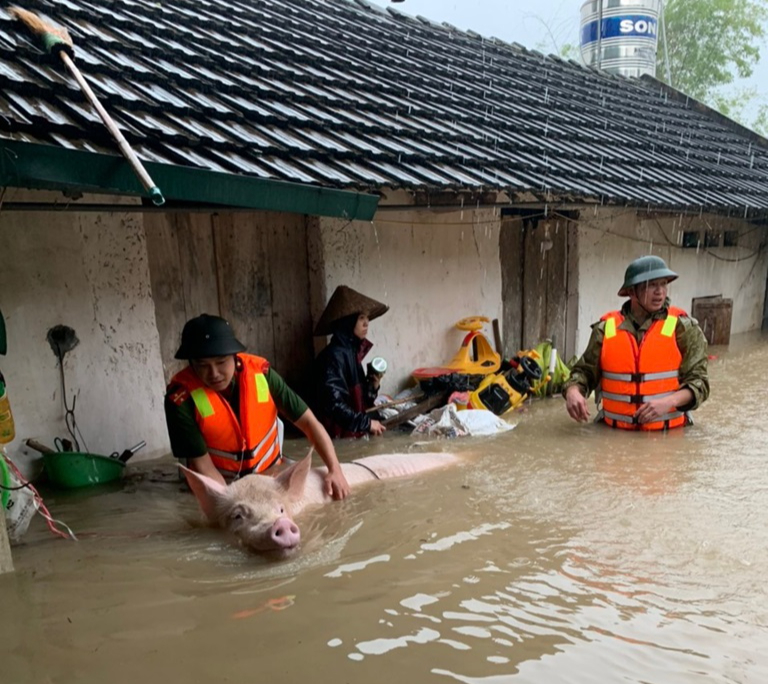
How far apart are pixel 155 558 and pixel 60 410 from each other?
2080mm

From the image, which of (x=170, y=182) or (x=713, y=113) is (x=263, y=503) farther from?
(x=713, y=113)

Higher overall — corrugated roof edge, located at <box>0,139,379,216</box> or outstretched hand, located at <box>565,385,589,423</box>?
corrugated roof edge, located at <box>0,139,379,216</box>

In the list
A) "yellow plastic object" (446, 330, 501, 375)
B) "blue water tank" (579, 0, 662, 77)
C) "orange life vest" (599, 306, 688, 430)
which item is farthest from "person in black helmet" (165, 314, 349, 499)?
"blue water tank" (579, 0, 662, 77)

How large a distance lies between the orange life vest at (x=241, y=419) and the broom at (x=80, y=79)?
3.93ft

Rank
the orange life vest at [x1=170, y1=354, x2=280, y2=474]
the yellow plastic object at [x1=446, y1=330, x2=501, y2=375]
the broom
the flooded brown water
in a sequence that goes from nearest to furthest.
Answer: the flooded brown water → the broom → the orange life vest at [x1=170, y1=354, x2=280, y2=474] → the yellow plastic object at [x1=446, y1=330, x2=501, y2=375]

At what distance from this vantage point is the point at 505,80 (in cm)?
1047

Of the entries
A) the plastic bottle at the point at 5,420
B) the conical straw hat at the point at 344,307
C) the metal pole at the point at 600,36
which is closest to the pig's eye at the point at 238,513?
the plastic bottle at the point at 5,420

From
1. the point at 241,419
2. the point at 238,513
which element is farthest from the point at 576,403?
the point at 238,513

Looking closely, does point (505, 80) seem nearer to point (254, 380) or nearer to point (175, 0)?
point (175, 0)

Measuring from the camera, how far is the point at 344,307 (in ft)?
20.1

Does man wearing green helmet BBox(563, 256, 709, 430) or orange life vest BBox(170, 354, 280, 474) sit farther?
man wearing green helmet BBox(563, 256, 709, 430)

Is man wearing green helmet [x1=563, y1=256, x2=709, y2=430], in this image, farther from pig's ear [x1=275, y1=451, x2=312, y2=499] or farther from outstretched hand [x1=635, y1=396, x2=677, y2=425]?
pig's ear [x1=275, y1=451, x2=312, y2=499]

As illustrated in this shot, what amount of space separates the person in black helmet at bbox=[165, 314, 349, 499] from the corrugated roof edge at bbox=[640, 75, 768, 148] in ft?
48.7

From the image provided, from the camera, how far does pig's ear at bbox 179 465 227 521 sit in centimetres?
363
